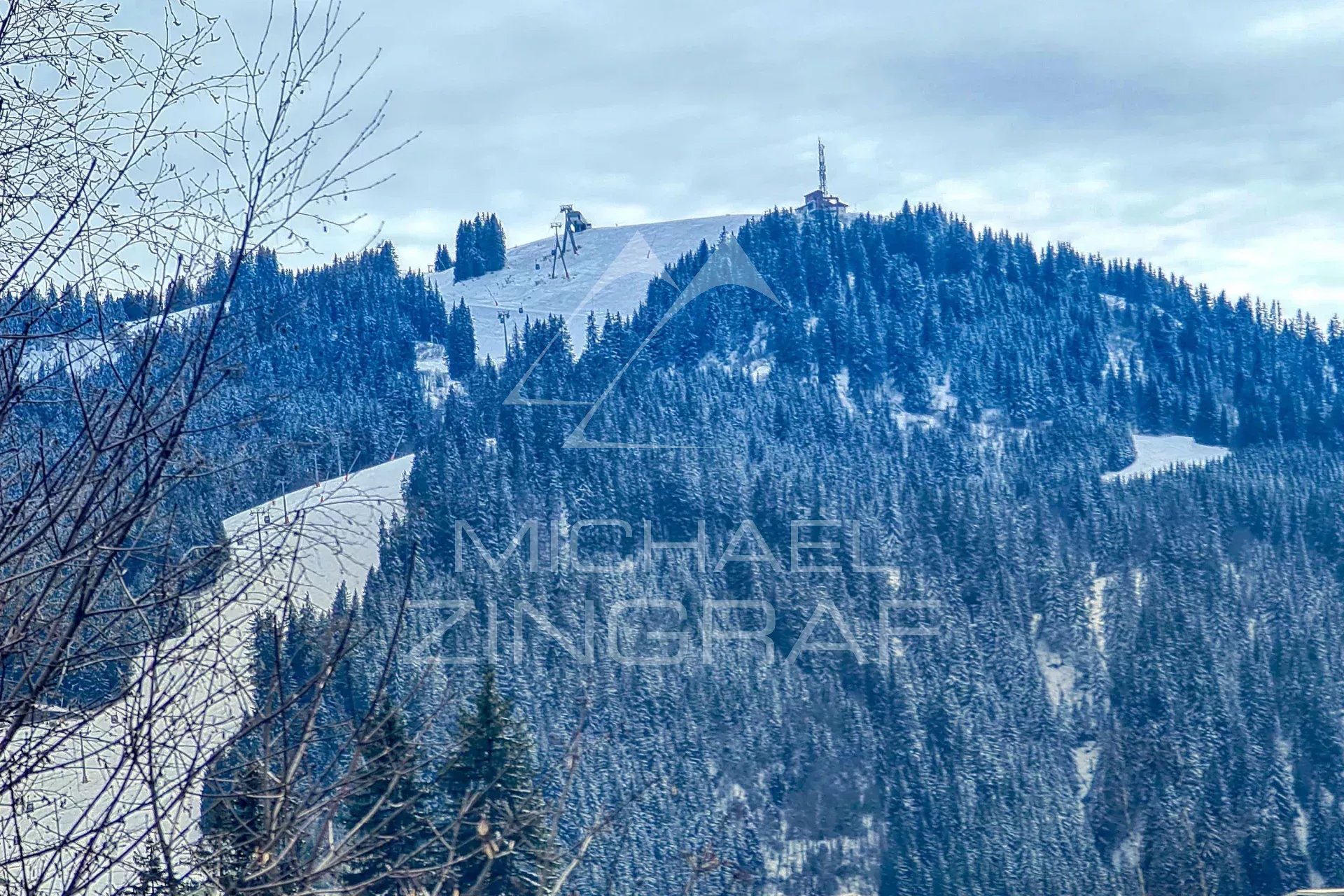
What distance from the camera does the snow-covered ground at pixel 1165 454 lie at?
141 metres

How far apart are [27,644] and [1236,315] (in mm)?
181441

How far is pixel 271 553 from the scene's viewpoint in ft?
13.6

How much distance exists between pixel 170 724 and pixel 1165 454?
154 m

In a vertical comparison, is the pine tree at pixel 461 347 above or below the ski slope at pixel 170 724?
above

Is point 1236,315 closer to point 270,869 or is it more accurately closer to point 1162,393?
point 1162,393

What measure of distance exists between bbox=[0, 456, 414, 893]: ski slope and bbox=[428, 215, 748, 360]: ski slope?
149m

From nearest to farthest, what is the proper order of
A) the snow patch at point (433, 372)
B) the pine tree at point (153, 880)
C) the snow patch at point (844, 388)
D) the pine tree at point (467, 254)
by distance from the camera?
the pine tree at point (153, 880)
the snow patch at point (433, 372)
the snow patch at point (844, 388)
the pine tree at point (467, 254)

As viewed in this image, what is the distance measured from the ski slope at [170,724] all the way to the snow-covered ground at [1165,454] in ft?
455

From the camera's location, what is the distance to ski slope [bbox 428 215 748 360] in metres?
166

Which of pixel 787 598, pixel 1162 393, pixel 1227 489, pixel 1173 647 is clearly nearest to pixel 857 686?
pixel 787 598

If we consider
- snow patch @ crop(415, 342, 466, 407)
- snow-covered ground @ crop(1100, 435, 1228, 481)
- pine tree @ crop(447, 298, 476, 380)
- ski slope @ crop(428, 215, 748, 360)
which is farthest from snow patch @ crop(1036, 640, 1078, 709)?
pine tree @ crop(447, 298, 476, 380)

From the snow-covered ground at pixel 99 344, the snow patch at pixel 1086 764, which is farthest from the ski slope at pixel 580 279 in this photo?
the snow-covered ground at pixel 99 344

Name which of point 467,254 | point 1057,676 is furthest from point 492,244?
point 1057,676

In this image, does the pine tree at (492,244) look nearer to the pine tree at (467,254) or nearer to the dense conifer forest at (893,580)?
the pine tree at (467,254)
